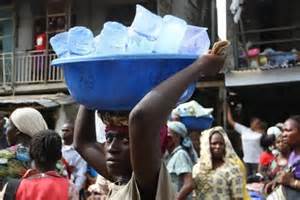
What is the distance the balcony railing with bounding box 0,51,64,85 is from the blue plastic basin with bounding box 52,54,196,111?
520 inches

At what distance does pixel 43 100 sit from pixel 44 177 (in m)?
11.0

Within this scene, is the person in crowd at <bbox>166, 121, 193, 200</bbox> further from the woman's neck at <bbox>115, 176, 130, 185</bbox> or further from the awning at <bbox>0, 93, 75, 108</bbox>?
the awning at <bbox>0, 93, 75, 108</bbox>

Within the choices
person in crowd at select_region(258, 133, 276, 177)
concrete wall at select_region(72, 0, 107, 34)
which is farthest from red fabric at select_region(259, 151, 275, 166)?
concrete wall at select_region(72, 0, 107, 34)

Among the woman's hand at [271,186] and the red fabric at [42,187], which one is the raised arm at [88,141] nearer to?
the red fabric at [42,187]

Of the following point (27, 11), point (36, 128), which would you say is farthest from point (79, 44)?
point (27, 11)

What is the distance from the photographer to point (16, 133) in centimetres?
374

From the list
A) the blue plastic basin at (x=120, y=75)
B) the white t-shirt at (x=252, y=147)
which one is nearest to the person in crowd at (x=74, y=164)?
the white t-shirt at (x=252, y=147)

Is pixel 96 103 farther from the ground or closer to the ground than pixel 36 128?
farther from the ground

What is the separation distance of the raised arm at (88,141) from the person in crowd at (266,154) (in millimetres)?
4879

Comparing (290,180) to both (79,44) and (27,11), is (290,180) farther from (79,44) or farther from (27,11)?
(27,11)

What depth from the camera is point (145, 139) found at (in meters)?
1.76

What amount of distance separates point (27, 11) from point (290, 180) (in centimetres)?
1298

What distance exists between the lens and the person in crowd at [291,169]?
14.1 feet

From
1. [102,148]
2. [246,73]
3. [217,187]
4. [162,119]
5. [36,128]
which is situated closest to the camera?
[162,119]
